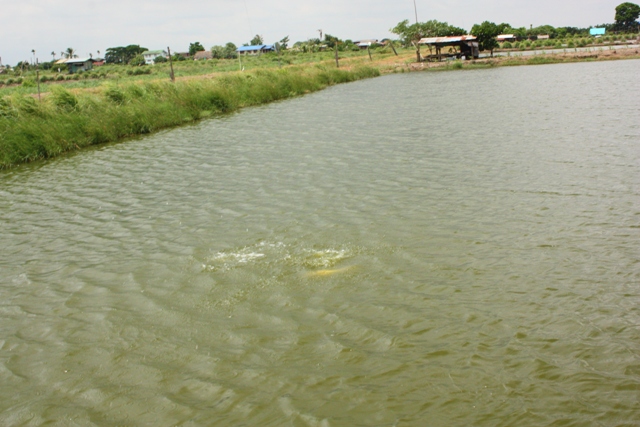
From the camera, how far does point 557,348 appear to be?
4984 mm

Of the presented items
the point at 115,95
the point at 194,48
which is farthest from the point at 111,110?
the point at 194,48

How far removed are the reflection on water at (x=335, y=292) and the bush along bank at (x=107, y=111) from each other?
4.72m

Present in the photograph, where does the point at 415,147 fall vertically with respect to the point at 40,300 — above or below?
above

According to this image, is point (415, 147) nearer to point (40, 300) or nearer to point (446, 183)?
point (446, 183)

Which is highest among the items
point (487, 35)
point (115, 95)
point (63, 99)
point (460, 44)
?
point (487, 35)

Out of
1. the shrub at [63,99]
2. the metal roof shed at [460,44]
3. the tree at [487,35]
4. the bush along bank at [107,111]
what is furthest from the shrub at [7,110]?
the tree at [487,35]

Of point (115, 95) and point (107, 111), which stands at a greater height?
point (115, 95)

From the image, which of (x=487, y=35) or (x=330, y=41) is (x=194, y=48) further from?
(x=487, y=35)

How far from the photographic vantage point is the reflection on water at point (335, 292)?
455 cm

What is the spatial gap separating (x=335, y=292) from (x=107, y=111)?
18.0 m

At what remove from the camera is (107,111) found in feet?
70.6

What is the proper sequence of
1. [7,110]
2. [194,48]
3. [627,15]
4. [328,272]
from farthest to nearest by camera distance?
1. [194,48]
2. [627,15]
3. [7,110]
4. [328,272]

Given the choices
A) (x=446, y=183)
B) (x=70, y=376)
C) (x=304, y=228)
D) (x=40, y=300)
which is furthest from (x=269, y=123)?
(x=70, y=376)

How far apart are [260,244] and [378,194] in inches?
119
